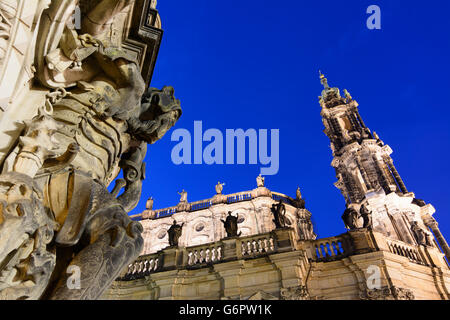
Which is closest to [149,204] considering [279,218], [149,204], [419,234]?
[149,204]

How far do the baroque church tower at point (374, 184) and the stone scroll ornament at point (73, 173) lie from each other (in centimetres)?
1731

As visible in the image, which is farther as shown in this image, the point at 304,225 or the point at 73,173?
the point at 304,225

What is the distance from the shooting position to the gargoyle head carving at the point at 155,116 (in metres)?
3.35

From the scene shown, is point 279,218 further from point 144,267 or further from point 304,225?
point 304,225

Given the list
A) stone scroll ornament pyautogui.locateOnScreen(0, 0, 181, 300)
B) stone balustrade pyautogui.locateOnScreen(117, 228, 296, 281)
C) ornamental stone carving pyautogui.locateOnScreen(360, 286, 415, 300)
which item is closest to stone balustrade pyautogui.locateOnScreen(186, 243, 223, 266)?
stone balustrade pyautogui.locateOnScreen(117, 228, 296, 281)

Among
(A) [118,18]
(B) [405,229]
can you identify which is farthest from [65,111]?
(B) [405,229]

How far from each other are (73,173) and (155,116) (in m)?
1.41

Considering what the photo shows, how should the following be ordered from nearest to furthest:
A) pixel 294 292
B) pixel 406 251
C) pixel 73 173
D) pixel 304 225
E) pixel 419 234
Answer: pixel 73 173 → pixel 294 292 → pixel 406 251 → pixel 419 234 → pixel 304 225

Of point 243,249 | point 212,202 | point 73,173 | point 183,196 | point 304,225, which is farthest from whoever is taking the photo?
point 183,196

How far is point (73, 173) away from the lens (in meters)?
2.33

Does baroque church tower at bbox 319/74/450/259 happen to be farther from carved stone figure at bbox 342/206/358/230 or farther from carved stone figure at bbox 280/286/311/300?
carved stone figure at bbox 280/286/311/300

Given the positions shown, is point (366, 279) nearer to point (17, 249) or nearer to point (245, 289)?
point (245, 289)

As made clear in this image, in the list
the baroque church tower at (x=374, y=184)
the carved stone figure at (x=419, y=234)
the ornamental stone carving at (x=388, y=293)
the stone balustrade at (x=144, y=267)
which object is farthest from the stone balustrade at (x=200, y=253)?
the carved stone figure at (x=419, y=234)

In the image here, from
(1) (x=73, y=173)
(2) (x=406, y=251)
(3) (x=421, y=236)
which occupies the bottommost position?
(1) (x=73, y=173)
